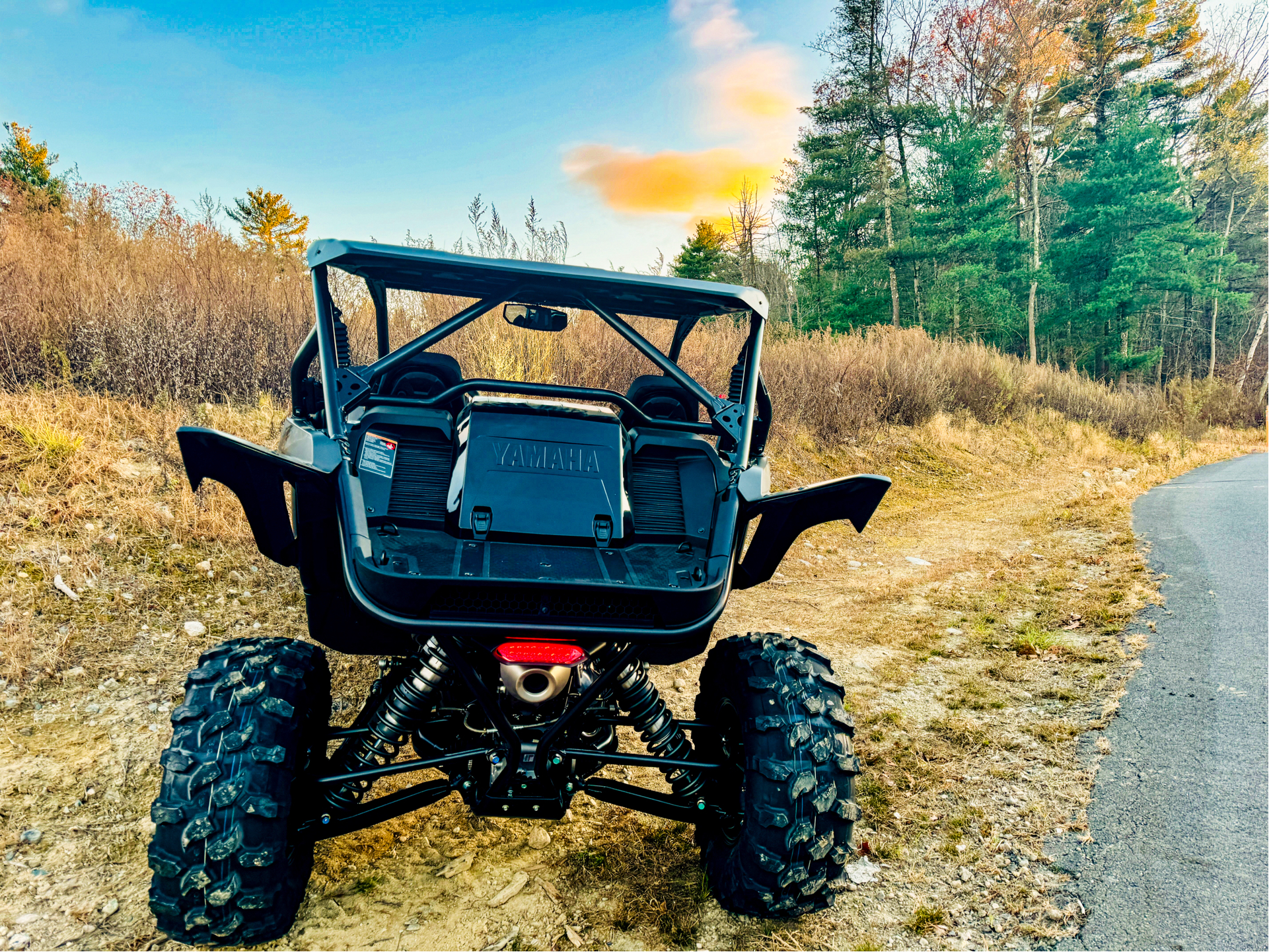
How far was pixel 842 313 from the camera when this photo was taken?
26031 millimetres

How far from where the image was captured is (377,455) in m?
2.43

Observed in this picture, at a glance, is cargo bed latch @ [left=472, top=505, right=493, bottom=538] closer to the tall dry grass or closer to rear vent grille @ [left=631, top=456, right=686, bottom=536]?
rear vent grille @ [left=631, top=456, right=686, bottom=536]

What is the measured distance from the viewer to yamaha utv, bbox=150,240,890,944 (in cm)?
198

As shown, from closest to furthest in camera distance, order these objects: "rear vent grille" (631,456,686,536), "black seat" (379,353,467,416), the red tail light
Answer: the red tail light, "rear vent grille" (631,456,686,536), "black seat" (379,353,467,416)

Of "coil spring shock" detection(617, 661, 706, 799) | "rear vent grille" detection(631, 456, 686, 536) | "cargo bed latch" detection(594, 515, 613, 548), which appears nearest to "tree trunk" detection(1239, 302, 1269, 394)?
"rear vent grille" detection(631, 456, 686, 536)

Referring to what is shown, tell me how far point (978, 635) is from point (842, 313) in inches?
883

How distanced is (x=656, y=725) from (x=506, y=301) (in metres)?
1.54

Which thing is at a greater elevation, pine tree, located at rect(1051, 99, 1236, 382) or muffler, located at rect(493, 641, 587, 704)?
pine tree, located at rect(1051, 99, 1236, 382)

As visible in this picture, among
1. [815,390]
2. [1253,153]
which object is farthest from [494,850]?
[1253,153]

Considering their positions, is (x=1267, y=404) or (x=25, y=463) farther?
(x=1267, y=404)

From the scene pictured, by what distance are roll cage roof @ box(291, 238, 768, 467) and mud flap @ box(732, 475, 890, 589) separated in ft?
0.57

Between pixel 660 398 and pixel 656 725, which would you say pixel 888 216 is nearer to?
pixel 660 398

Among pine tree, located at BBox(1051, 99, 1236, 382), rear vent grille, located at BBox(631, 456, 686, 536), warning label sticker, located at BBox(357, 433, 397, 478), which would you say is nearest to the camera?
warning label sticker, located at BBox(357, 433, 397, 478)

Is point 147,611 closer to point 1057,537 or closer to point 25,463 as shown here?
point 25,463
